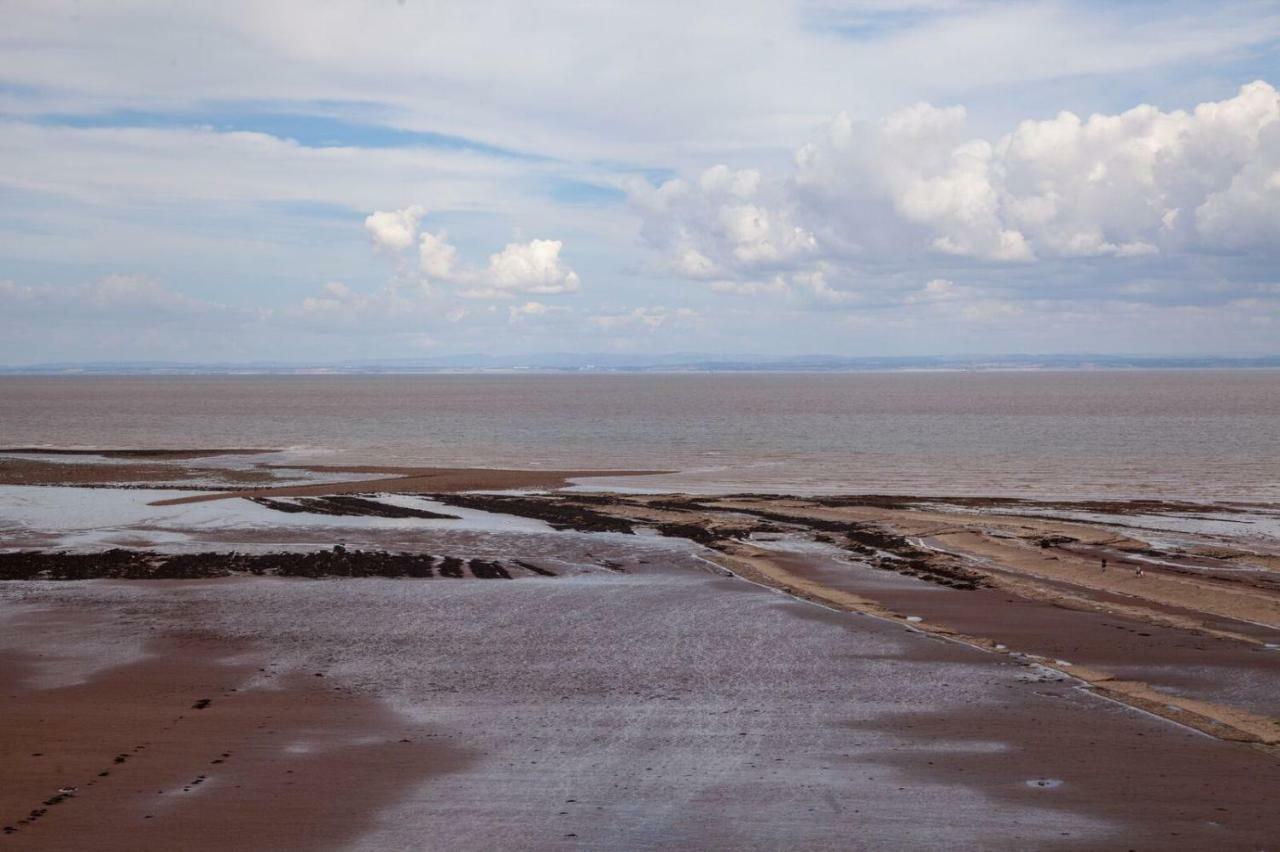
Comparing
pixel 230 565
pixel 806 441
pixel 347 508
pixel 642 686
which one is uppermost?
pixel 642 686

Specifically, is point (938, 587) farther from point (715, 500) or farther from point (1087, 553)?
point (715, 500)

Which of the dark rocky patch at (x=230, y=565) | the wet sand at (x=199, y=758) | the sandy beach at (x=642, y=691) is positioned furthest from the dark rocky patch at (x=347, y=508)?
the wet sand at (x=199, y=758)

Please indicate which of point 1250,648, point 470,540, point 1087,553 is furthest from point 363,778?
point 1087,553

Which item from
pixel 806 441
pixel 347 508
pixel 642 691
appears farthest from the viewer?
pixel 806 441

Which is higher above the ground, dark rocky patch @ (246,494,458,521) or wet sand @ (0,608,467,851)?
wet sand @ (0,608,467,851)

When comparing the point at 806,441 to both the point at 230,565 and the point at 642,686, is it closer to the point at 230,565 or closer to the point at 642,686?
the point at 230,565

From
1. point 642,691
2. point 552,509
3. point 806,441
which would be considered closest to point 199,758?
point 642,691

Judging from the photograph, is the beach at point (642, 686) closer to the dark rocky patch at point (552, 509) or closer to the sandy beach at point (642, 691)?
the sandy beach at point (642, 691)

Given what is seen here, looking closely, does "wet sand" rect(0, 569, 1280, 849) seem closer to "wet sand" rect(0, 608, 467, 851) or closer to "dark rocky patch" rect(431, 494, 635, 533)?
"wet sand" rect(0, 608, 467, 851)

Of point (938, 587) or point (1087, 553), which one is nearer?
point (938, 587)

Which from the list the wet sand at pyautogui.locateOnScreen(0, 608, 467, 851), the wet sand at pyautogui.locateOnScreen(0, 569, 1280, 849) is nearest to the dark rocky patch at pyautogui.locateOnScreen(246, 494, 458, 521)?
the wet sand at pyautogui.locateOnScreen(0, 569, 1280, 849)

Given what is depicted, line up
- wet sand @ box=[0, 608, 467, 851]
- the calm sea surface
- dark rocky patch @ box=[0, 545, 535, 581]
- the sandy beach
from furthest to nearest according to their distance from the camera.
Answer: the calm sea surface, dark rocky patch @ box=[0, 545, 535, 581], the sandy beach, wet sand @ box=[0, 608, 467, 851]
